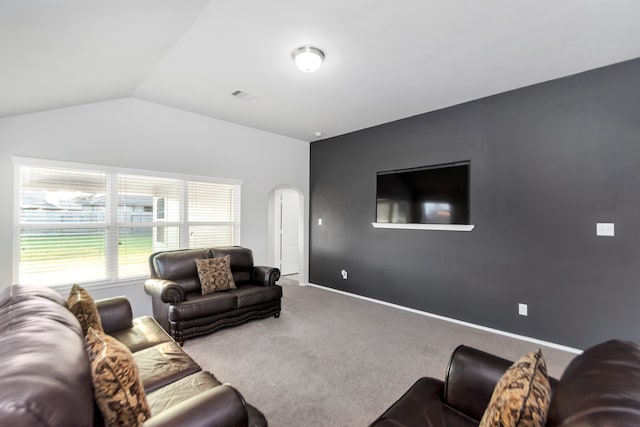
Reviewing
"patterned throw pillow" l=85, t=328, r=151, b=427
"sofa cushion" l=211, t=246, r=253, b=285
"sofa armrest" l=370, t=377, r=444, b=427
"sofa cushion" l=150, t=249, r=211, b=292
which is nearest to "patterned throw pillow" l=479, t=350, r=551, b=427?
"sofa armrest" l=370, t=377, r=444, b=427

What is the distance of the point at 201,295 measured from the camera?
3.43 metres

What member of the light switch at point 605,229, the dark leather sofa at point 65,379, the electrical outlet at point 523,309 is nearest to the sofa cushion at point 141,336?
the dark leather sofa at point 65,379

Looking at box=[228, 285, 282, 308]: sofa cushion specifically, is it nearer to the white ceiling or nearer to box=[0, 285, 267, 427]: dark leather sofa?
box=[0, 285, 267, 427]: dark leather sofa

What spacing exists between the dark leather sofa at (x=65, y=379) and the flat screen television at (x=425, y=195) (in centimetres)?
334

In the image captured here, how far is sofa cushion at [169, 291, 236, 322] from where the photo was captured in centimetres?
301

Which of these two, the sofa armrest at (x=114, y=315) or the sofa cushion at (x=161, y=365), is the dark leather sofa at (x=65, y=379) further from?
the sofa armrest at (x=114, y=315)

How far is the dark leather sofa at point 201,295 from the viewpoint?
3.04 metres

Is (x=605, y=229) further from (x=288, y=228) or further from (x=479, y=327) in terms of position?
(x=288, y=228)

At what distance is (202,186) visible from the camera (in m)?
4.48

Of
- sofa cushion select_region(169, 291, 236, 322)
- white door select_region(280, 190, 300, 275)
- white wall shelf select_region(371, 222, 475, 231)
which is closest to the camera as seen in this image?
sofa cushion select_region(169, 291, 236, 322)

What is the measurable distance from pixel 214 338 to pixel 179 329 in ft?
1.27

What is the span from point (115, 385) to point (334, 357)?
7.00 ft

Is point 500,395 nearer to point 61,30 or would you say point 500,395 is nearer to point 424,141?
point 61,30

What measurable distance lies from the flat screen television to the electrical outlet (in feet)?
3.63
